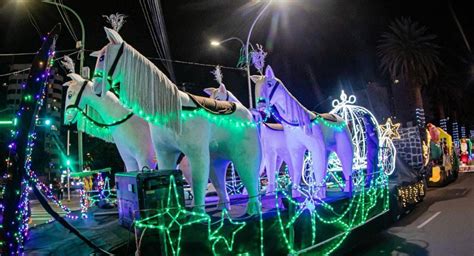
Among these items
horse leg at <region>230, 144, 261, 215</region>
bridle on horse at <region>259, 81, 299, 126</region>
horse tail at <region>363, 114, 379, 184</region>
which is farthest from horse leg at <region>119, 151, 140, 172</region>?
horse tail at <region>363, 114, 379, 184</region>

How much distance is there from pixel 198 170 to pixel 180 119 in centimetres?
76

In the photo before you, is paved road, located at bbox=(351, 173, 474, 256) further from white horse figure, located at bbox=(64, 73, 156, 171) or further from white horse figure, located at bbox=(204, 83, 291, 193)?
white horse figure, located at bbox=(64, 73, 156, 171)

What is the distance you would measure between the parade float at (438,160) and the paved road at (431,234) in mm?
4612

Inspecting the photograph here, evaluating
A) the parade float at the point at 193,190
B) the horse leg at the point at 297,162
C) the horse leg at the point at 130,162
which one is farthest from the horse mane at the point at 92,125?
the horse leg at the point at 297,162

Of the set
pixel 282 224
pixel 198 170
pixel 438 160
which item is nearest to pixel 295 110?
pixel 282 224

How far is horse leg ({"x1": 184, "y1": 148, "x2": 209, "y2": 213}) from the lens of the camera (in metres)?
5.22

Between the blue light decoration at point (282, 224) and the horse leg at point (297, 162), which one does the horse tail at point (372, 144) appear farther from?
the horse leg at point (297, 162)

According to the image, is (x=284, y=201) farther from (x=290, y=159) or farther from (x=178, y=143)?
(x=290, y=159)

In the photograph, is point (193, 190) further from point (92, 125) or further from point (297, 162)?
point (92, 125)

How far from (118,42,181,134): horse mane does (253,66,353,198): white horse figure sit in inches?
94.8

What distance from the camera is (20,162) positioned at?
3121 millimetres

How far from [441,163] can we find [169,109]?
55.1 ft

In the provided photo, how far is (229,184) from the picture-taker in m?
11.3

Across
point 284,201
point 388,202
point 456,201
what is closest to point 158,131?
point 284,201
